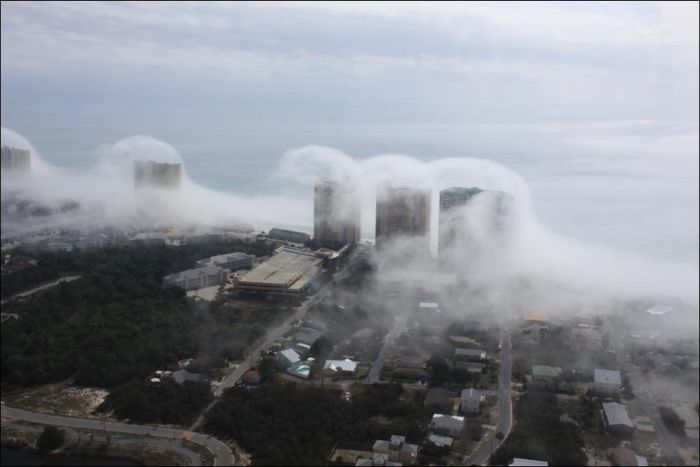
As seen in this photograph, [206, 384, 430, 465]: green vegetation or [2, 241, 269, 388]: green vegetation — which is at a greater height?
[2, 241, 269, 388]: green vegetation

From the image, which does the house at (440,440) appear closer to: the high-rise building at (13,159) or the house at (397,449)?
the house at (397,449)

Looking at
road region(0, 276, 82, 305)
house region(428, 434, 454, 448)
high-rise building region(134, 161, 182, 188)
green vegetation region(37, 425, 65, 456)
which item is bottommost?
green vegetation region(37, 425, 65, 456)

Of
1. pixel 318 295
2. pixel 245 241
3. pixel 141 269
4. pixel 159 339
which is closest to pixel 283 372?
pixel 159 339

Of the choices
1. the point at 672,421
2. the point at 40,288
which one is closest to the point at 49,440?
the point at 40,288

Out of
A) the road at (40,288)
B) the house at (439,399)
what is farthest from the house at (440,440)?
the road at (40,288)

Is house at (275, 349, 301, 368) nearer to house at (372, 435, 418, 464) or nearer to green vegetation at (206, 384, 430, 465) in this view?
green vegetation at (206, 384, 430, 465)

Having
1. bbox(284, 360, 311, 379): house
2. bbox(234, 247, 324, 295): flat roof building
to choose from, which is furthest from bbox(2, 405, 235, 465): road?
bbox(234, 247, 324, 295): flat roof building
